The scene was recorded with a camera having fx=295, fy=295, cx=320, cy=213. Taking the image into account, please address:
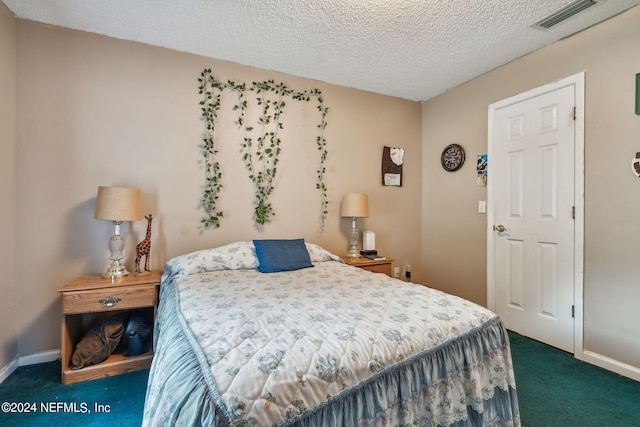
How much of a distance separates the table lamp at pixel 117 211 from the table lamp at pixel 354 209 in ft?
6.04

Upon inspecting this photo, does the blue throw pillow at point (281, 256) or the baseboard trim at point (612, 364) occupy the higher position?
the blue throw pillow at point (281, 256)

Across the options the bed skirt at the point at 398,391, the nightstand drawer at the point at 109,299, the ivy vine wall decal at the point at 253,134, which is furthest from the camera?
the ivy vine wall decal at the point at 253,134

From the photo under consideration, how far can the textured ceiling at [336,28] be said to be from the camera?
2.00 metres

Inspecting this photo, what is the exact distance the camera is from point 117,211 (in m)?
2.06

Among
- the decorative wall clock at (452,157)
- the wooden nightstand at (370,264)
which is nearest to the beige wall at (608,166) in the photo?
the decorative wall clock at (452,157)

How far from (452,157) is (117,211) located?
3.25m

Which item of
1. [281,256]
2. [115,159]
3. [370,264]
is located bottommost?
[370,264]

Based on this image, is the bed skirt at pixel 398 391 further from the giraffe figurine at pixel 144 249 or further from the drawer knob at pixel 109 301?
the giraffe figurine at pixel 144 249

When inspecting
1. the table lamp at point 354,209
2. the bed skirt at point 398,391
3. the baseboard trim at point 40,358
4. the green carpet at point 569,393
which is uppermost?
the table lamp at point 354,209

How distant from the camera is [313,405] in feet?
2.84

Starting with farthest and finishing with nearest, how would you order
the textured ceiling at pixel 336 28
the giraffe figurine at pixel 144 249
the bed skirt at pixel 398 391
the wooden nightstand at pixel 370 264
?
the wooden nightstand at pixel 370 264
the giraffe figurine at pixel 144 249
the textured ceiling at pixel 336 28
the bed skirt at pixel 398 391

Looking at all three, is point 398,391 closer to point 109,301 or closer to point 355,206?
point 109,301

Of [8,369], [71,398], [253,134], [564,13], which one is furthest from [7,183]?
[564,13]

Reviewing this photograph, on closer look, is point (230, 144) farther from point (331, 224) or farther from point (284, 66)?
point (331, 224)
